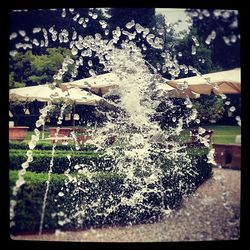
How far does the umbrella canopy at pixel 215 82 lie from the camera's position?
9.02 ft

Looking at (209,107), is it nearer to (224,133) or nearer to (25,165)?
(224,133)

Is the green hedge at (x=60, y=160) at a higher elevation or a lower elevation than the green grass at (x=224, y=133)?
lower

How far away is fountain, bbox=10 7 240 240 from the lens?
2.77 m

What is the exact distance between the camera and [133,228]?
2.76 m

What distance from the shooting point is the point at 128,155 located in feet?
9.22

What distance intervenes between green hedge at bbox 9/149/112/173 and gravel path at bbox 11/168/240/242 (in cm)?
52

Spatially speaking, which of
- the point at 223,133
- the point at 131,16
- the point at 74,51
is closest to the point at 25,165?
the point at 74,51

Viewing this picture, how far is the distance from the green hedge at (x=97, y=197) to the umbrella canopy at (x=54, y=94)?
2.03 ft

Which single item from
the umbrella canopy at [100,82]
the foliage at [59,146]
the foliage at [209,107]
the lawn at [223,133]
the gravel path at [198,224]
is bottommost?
the gravel path at [198,224]

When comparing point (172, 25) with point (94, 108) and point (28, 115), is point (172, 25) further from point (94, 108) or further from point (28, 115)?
point (28, 115)


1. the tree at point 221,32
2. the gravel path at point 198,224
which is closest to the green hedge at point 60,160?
the gravel path at point 198,224

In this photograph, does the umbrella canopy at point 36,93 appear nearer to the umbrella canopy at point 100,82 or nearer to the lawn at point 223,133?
the umbrella canopy at point 100,82

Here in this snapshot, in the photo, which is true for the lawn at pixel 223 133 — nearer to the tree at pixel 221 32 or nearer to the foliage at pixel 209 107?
the foliage at pixel 209 107

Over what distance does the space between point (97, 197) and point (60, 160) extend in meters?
0.43
